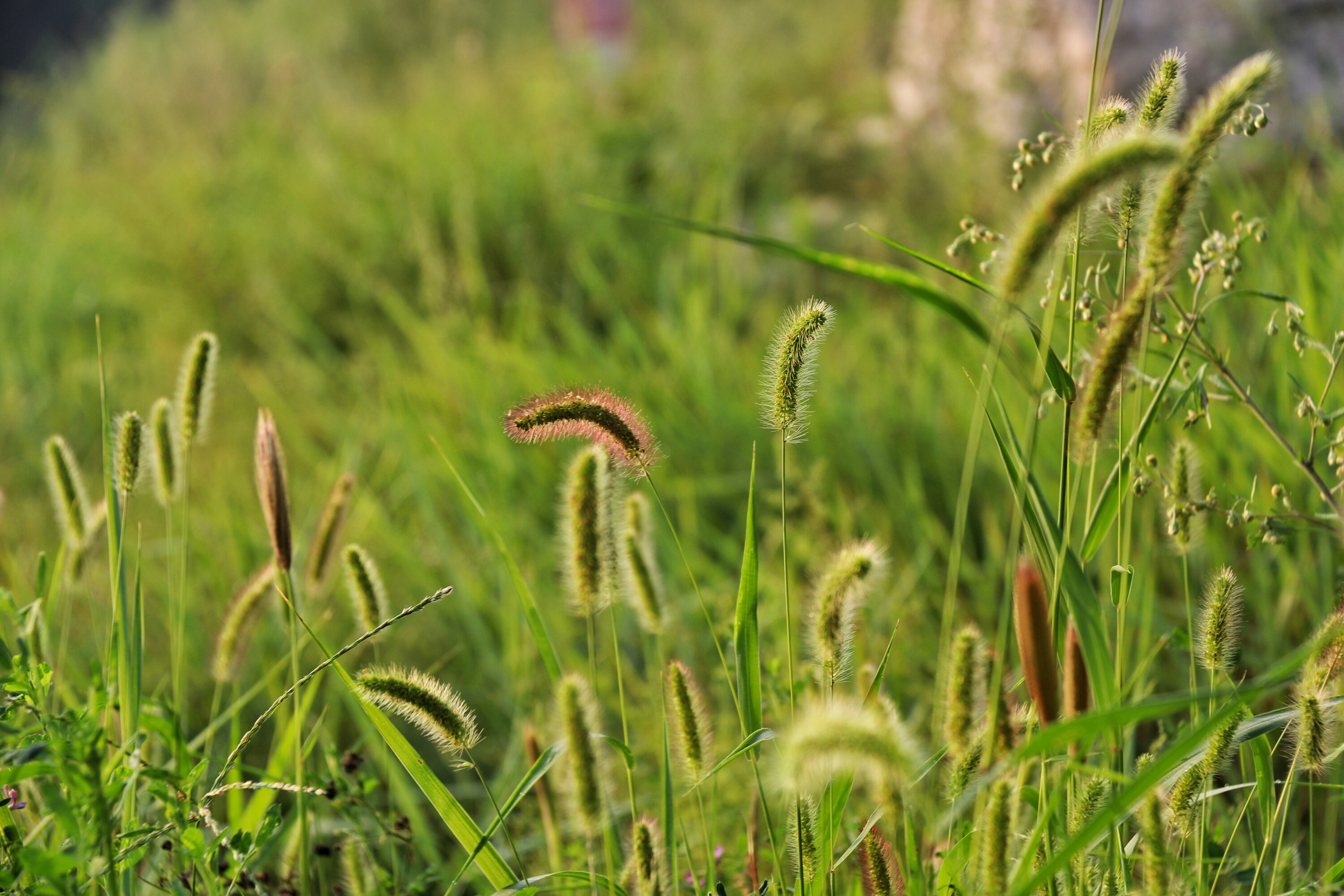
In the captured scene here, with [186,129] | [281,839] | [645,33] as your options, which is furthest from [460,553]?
[645,33]

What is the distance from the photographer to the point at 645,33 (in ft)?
32.0

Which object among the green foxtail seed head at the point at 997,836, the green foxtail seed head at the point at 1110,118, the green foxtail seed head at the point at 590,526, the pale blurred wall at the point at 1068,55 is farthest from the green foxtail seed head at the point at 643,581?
the pale blurred wall at the point at 1068,55

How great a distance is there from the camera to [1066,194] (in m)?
0.63

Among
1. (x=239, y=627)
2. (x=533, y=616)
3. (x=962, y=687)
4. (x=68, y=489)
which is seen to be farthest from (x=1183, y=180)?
(x=68, y=489)

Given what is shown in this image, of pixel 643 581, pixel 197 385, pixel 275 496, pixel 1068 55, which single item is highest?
pixel 1068 55

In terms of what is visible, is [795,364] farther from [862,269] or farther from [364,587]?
[364,587]

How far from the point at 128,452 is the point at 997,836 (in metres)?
0.89

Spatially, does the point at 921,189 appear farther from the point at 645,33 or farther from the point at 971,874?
the point at 645,33

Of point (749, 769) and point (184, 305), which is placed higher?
point (184, 305)

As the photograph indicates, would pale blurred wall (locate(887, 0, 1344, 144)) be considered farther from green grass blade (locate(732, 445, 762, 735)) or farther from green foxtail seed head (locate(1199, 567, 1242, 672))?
green grass blade (locate(732, 445, 762, 735))

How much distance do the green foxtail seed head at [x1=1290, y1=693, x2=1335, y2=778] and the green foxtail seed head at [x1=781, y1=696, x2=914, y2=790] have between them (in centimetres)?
40

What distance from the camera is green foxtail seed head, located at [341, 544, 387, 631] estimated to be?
1046mm

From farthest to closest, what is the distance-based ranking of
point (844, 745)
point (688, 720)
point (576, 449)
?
1. point (576, 449)
2. point (688, 720)
3. point (844, 745)

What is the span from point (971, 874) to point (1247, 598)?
113 cm
